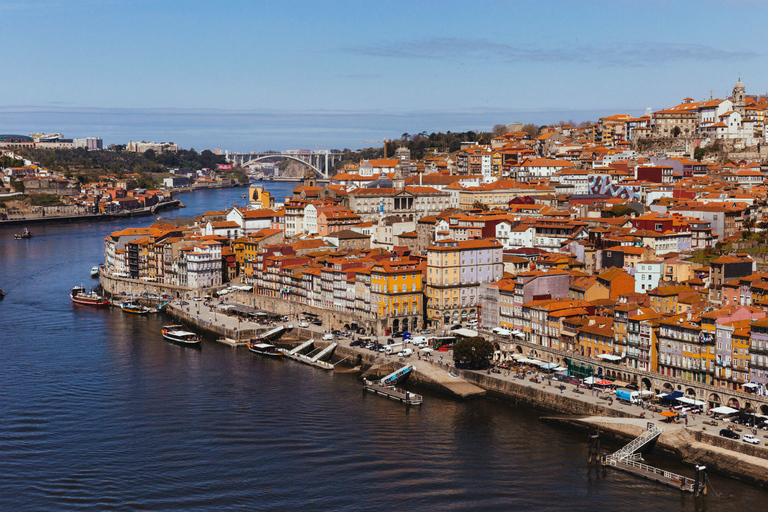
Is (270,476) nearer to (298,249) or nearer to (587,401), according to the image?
(587,401)

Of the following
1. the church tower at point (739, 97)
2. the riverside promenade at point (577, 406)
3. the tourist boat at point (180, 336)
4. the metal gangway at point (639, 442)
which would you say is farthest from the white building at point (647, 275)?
the church tower at point (739, 97)

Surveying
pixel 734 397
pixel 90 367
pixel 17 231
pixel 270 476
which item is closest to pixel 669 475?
pixel 734 397

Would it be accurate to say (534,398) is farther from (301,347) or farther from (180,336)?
(180,336)

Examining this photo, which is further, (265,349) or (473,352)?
(265,349)

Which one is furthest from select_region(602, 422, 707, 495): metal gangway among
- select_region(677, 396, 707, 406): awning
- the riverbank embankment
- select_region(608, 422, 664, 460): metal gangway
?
the riverbank embankment

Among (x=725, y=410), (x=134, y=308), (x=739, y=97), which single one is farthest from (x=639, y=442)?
(x=739, y=97)

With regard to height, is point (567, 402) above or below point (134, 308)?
above
